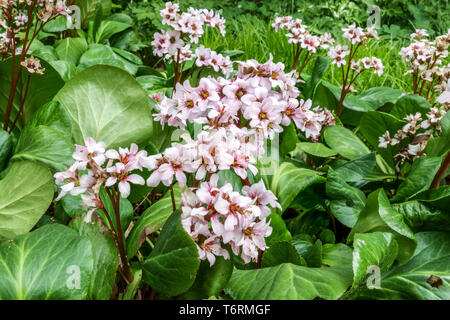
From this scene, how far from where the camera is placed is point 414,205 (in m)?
1.27

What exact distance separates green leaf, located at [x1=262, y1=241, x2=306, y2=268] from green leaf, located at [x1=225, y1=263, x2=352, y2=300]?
2.5 inches

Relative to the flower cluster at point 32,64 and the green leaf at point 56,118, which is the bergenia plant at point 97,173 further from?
the flower cluster at point 32,64

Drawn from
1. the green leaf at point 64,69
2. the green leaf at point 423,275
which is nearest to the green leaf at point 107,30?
the green leaf at point 64,69

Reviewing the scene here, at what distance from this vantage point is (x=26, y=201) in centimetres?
116

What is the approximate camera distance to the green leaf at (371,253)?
978mm

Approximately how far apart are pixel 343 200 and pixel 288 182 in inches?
6.8

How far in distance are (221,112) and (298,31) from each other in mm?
1238

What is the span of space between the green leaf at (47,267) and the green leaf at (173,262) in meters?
0.14

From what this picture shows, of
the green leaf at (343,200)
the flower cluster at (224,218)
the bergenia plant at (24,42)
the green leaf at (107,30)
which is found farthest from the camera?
the green leaf at (107,30)

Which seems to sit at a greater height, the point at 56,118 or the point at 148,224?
the point at 56,118

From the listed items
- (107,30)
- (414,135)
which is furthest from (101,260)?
(107,30)

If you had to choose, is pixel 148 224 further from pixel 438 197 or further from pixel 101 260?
pixel 438 197
